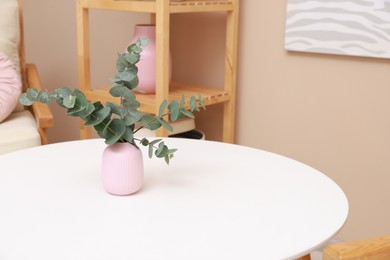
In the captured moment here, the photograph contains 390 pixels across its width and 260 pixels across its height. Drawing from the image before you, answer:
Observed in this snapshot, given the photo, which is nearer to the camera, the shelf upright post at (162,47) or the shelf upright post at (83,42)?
the shelf upright post at (162,47)

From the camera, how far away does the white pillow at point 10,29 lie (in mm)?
2133

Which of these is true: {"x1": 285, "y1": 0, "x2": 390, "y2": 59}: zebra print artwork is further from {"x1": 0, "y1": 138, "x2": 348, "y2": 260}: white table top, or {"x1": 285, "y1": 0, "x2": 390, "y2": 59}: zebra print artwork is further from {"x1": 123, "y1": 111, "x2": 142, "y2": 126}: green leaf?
{"x1": 123, "y1": 111, "x2": 142, "y2": 126}: green leaf

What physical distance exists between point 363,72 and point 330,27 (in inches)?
8.1

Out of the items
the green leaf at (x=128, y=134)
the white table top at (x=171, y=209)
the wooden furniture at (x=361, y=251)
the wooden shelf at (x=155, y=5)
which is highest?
the wooden shelf at (x=155, y=5)

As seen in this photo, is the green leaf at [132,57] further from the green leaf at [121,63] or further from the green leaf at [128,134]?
the green leaf at [128,134]

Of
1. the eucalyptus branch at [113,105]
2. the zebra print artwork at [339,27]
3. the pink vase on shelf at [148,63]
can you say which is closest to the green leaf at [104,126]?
the eucalyptus branch at [113,105]

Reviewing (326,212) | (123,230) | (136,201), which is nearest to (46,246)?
(123,230)

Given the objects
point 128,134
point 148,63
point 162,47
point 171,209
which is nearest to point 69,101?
point 128,134

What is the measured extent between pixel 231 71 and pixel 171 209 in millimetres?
1220

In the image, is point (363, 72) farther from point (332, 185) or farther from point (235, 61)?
point (332, 185)

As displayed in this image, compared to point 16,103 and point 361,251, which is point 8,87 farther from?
point 361,251

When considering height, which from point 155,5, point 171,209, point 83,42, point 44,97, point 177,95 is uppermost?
point 155,5

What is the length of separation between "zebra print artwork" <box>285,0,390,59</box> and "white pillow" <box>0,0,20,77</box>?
1.09 meters

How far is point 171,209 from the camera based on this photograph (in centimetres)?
107
